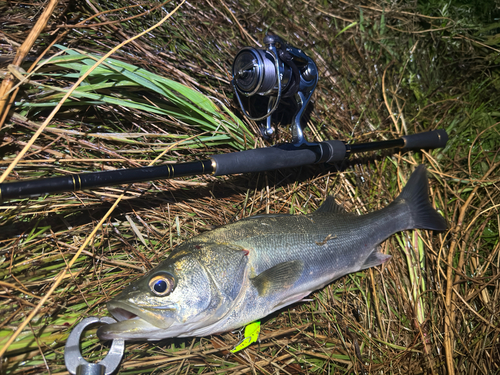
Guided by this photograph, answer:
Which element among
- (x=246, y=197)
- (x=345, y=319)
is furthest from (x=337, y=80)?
(x=345, y=319)

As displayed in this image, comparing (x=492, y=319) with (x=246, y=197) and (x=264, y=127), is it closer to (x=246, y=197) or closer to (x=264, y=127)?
(x=246, y=197)

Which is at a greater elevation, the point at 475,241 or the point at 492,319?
the point at 475,241

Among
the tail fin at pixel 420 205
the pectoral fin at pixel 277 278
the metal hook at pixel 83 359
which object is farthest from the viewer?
the tail fin at pixel 420 205

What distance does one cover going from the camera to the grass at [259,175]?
2.32 meters

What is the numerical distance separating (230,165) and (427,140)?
2.27 meters

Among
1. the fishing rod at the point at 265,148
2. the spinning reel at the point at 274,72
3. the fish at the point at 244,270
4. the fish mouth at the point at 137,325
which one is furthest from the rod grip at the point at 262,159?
the fish mouth at the point at 137,325

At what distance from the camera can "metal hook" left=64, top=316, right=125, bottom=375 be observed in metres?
1.95

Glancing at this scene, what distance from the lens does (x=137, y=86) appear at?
263cm

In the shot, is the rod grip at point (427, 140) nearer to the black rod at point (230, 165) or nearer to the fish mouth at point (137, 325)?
the black rod at point (230, 165)

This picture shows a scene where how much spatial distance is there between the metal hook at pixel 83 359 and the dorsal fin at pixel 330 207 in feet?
6.01

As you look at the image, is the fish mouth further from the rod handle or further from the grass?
the rod handle

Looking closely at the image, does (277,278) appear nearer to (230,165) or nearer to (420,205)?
(230,165)

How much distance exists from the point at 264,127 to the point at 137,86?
1.15 meters

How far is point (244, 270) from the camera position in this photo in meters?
2.16
